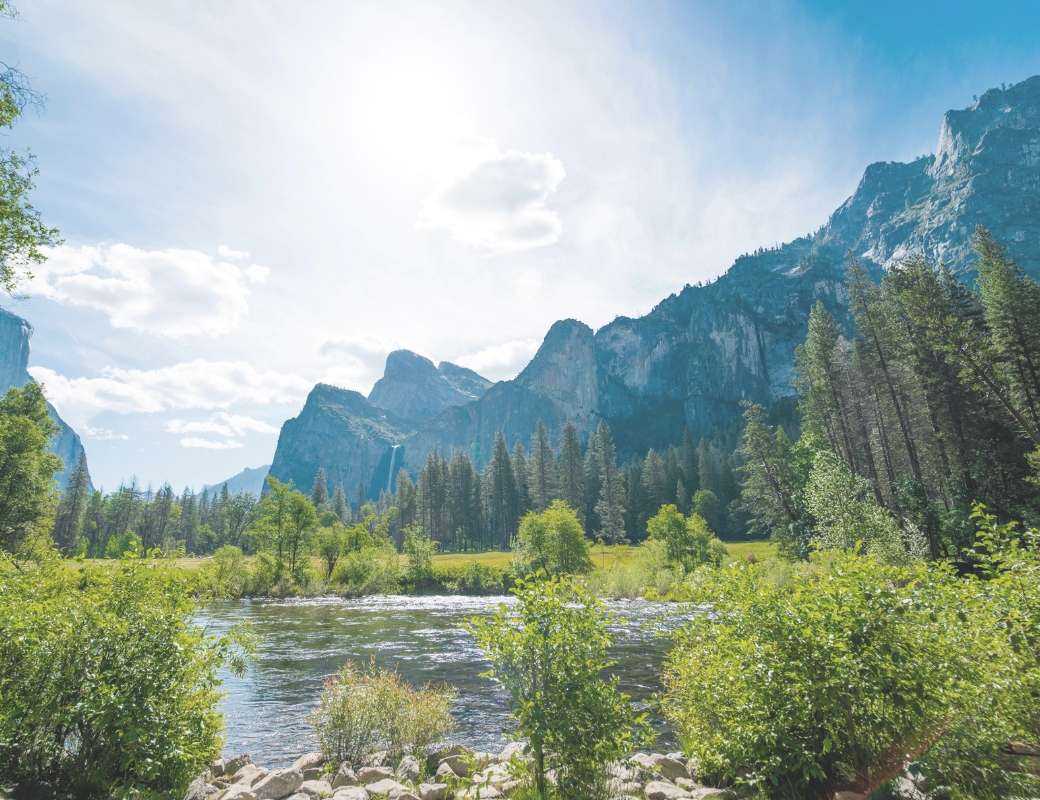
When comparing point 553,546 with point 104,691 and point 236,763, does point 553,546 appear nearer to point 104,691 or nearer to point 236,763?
point 236,763

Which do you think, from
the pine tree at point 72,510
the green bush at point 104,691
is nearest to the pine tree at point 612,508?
the green bush at point 104,691

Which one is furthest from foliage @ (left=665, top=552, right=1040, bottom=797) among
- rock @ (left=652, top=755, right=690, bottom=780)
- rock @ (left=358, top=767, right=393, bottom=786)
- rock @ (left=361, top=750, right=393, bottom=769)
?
rock @ (left=361, top=750, right=393, bottom=769)

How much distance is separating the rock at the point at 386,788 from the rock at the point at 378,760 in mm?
1587

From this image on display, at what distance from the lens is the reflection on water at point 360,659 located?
13.3 meters

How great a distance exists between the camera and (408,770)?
9.92 meters

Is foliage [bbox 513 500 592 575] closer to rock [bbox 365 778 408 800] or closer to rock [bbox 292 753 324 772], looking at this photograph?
rock [bbox 292 753 324 772]

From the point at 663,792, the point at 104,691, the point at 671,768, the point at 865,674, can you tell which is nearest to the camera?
the point at 865,674

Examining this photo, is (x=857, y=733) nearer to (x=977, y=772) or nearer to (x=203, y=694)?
(x=977, y=772)

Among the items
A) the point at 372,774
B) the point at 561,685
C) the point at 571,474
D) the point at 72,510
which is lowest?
the point at 372,774

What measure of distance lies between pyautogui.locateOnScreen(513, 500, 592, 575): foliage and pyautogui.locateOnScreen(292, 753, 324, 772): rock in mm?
40841

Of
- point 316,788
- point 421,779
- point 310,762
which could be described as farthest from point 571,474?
point 316,788

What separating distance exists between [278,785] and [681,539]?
1945 inches

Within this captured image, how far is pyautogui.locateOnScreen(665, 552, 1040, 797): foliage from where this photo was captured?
5664 millimetres

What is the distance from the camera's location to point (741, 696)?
6938mm
